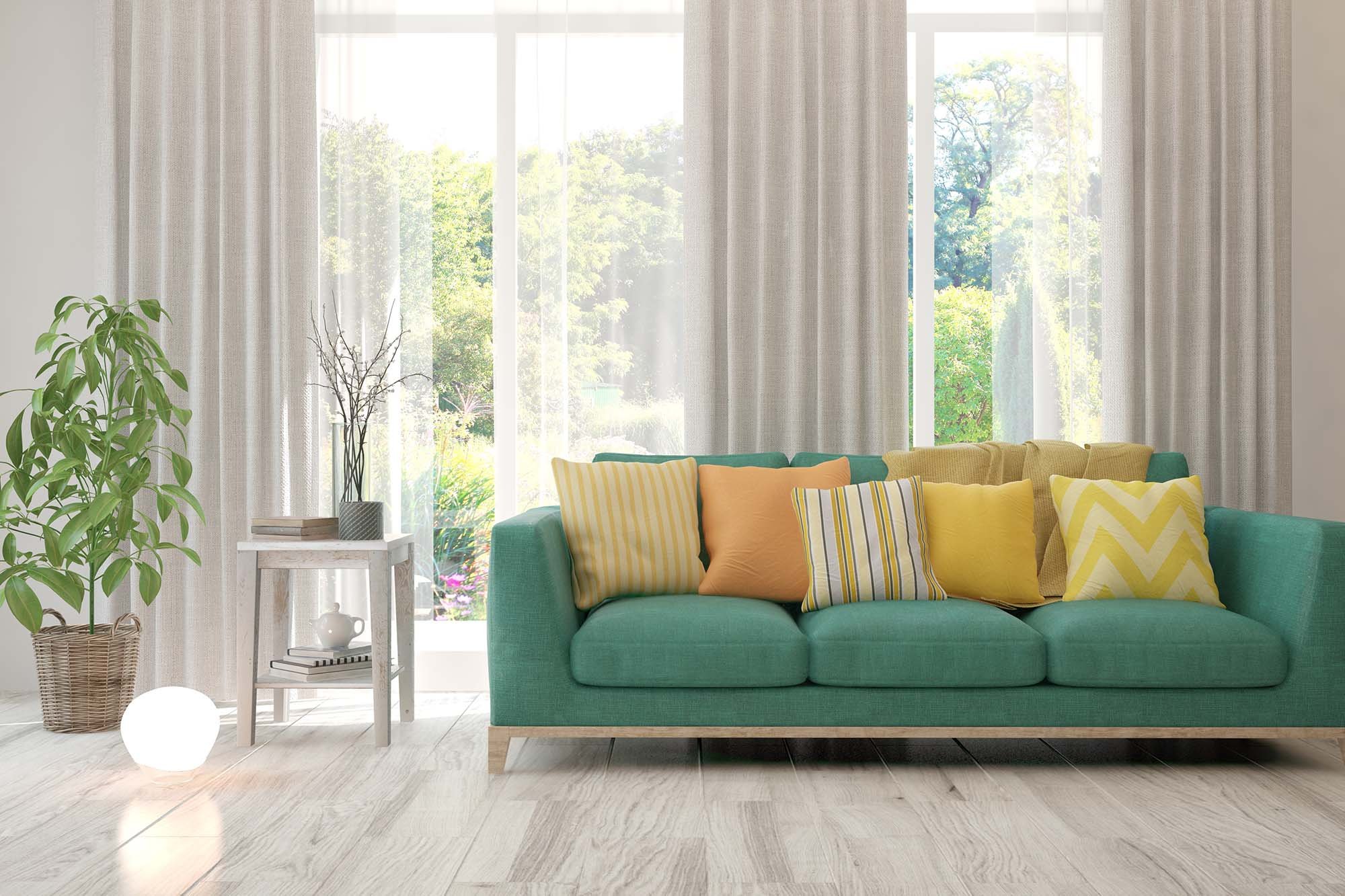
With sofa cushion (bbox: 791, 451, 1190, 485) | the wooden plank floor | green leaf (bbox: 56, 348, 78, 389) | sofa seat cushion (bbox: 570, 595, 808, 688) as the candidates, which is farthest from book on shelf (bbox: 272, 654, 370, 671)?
green leaf (bbox: 56, 348, 78, 389)

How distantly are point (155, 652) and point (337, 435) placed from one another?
3.66ft

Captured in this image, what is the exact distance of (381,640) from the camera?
10.6 feet

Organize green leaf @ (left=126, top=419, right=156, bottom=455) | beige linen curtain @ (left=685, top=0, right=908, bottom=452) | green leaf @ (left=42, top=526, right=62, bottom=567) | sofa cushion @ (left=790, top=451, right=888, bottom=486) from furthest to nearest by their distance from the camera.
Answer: beige linen curtain @ (left=685, top=0, right=908, bottom=452) < sofa cushion @ (left=790, top=451, right=888, bottom=486) < green leaf @ (left=126, top=419, right=156, bottom=455) < green leaf @ (left=42, top=526, right=62, bottom=567)

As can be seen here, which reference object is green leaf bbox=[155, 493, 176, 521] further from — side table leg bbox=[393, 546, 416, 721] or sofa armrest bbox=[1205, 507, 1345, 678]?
sofa armrest bbox=[1205, 507, 1345, 678]

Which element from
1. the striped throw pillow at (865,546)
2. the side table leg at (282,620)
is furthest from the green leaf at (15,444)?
the striped throw pillow at (865,546)

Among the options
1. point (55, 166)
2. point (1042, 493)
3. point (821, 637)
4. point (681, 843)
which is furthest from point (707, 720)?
A: point (55, 166)

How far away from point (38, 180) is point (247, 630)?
2037mm

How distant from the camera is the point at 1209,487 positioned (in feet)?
12.7

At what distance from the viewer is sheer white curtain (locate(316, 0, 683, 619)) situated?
3910 millimetres

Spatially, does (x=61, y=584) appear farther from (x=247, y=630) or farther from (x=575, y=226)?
(x=575, y=226)

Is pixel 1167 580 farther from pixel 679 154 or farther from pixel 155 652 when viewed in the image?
pixel 155 652

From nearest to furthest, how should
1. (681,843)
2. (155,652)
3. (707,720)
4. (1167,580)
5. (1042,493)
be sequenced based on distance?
(681,843) → (707,720) → (1167,580) → (1042,493) → (155,652)

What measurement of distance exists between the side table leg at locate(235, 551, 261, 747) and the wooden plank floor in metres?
0.15

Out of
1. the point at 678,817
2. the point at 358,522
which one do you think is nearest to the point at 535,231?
the point at 358,522
